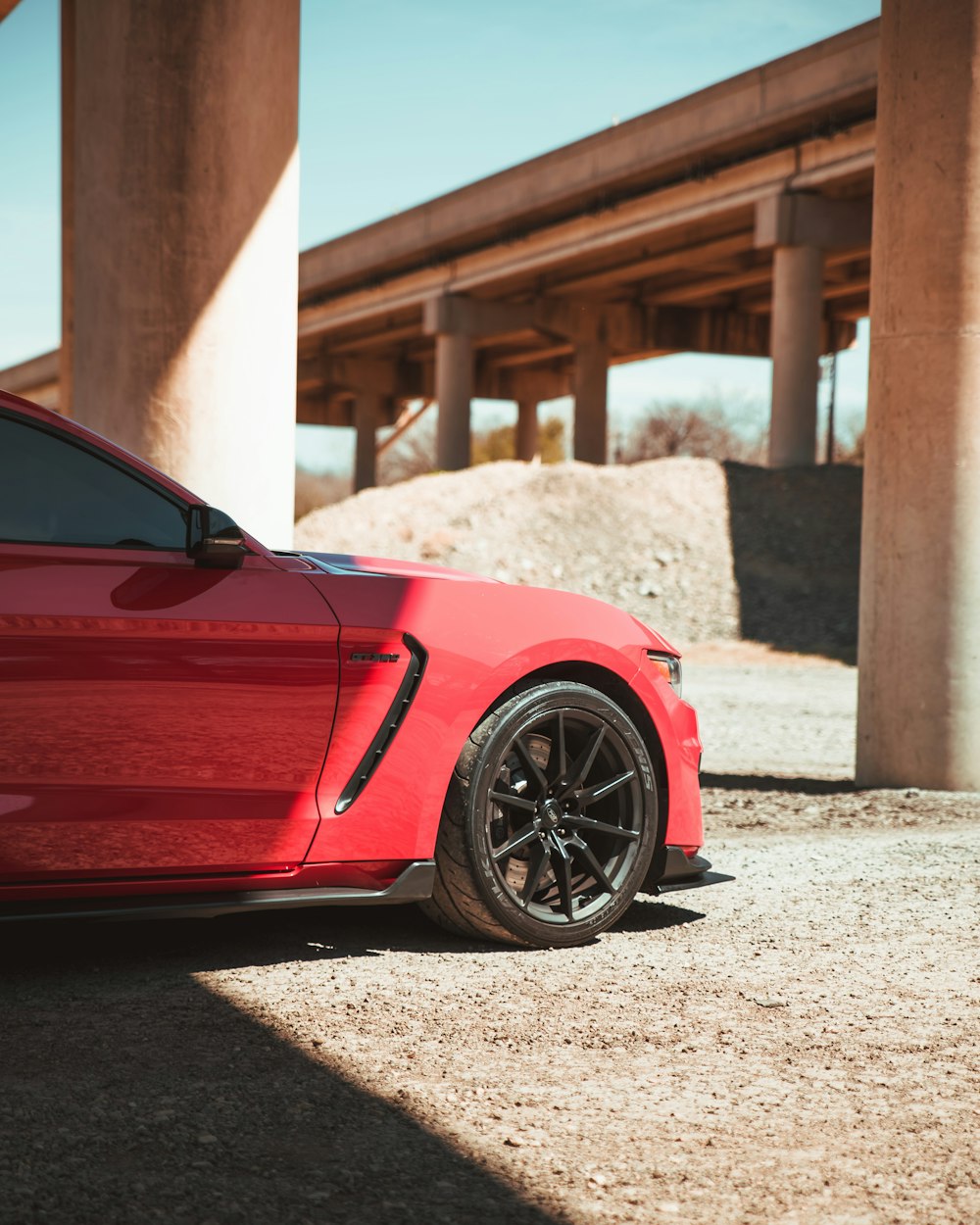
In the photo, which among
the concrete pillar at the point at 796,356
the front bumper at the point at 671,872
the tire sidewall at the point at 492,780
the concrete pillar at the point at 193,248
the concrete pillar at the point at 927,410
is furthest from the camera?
the concrete pillar at the point at 796,356

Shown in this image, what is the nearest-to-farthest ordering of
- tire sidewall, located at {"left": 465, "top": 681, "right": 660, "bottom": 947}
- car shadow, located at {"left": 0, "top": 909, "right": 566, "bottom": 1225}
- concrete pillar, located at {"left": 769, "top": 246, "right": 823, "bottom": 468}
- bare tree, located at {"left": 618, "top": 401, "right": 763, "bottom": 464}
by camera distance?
car shadow, located at {"left": 0, "top": 909, "right": 566, "bottom": 1225} → tire sidewall, located at {"left": 465, "top": 681, "right": 660, "bottom": 947} → concrete pillar, located at {"left": 769, "top": 246, "right": 823, "bottom": 468} → bare tree, located at {"left": 618, "top": 401, "right": 763, "bottom": 464}

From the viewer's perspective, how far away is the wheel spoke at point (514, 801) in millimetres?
4508

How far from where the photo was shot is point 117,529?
13.6 ft

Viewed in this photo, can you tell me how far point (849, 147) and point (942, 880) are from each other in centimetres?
2786

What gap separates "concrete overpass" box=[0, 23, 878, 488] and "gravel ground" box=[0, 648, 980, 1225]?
27.5 metres

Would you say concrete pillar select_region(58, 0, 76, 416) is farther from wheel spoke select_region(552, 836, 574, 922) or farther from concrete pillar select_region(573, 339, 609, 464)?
concrete pillar select_region(573, 339, 609, 464)

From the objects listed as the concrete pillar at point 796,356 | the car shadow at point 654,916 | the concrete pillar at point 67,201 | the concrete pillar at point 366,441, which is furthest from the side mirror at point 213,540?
the concrete pillar at point 366,441

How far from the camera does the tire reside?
4484 millimetres

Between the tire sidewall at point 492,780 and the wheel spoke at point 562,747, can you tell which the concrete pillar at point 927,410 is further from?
the wheel spoke at point 562,747

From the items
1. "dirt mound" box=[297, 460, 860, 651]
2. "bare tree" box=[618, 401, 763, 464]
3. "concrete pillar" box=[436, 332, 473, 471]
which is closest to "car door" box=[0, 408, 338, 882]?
"dirt mound" box=[297, 460, 860, 651]

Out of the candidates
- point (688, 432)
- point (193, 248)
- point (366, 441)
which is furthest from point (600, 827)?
point (688, 432)

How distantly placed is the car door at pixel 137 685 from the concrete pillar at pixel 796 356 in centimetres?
3146

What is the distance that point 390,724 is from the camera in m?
4.37

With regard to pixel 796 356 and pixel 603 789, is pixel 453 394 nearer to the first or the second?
pixel 796 356
